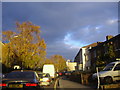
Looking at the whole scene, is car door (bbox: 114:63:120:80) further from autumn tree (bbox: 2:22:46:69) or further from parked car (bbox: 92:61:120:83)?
autumn tree (bbox: 2:22:46:69)

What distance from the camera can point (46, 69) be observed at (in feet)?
97.6

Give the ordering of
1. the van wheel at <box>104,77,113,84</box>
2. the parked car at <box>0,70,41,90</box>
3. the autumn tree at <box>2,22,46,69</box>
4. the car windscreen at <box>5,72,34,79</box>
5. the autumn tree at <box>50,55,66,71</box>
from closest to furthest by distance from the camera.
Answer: the parked car at <box>0,70,41,90</box> < the car windscreen at <box>5,72,34,79</box> < the van wheel at <box>104,77,113,84</box> < the autumn tree at <box>2,22,46,69</box> < the autumn tree at <box>50,55,66,71</box>

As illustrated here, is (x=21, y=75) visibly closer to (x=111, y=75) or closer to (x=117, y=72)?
(x=111, y=75)

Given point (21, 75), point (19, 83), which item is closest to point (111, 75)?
point (21, 75)

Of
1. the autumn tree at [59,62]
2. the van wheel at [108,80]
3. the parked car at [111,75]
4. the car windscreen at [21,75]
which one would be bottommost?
the van wheel at [108,80]

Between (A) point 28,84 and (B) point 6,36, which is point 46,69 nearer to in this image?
(B) point 6,36

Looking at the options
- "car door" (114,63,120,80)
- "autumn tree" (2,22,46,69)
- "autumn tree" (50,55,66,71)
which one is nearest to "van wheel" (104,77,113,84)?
"car door" (114,63,120,80)

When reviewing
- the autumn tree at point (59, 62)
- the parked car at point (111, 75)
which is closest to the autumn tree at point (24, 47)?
the parked car at point (111, 75)

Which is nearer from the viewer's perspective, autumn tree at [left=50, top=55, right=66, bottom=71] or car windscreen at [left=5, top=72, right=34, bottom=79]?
car windscreen at [left=5, top=72, right=34, bottom=79]

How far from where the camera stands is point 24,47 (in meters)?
40.1

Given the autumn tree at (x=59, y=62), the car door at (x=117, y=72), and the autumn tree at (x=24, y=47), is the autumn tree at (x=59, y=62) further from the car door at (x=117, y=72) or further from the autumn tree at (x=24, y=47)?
the car door at (x=117, y=72)

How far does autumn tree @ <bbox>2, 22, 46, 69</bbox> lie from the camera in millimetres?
39634

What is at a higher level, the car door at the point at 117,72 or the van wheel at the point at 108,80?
the car door at the point at 117,72

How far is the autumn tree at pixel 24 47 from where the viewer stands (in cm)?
3963
